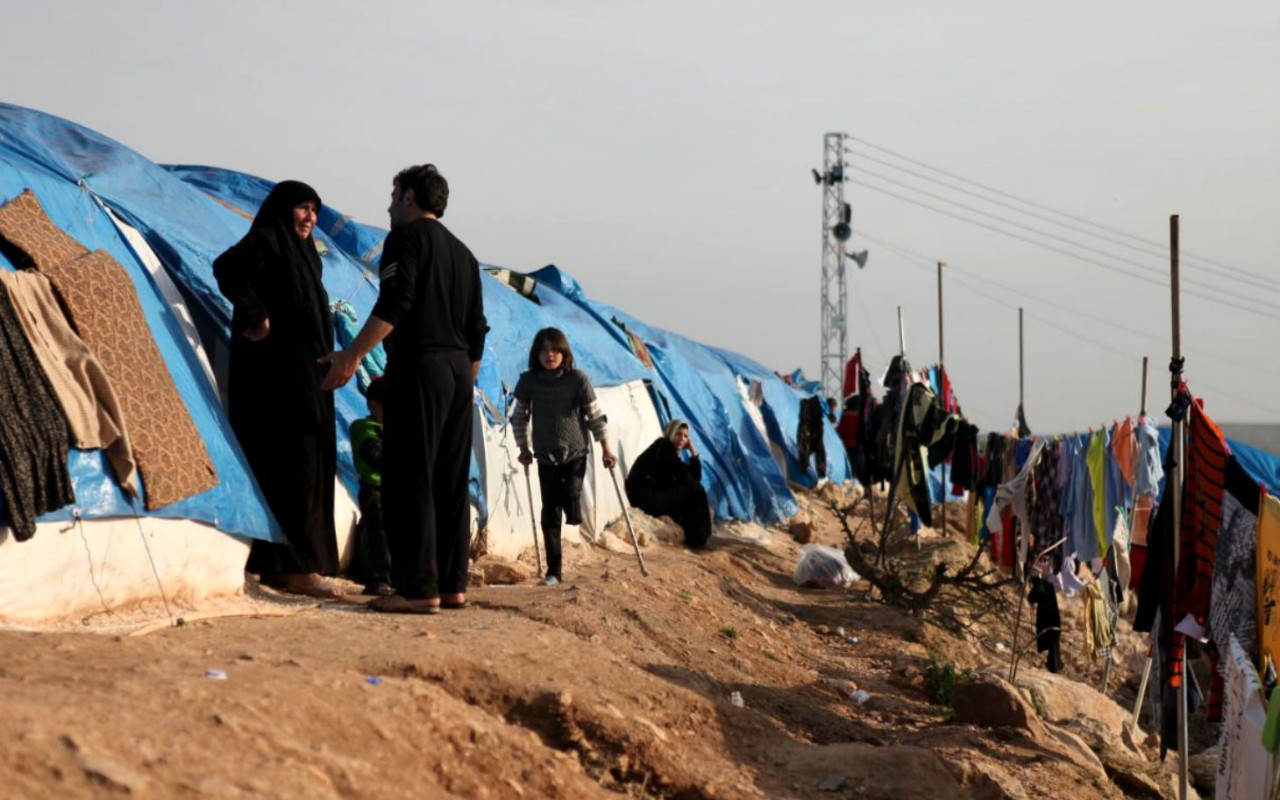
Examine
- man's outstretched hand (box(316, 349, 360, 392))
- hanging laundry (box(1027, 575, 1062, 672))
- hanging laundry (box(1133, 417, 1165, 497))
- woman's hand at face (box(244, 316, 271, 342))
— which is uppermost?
woman's hand at face (box(244, 316, 271, 342))

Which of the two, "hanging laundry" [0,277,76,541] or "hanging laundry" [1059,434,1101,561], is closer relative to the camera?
"hanging laundry" [0,277,76,541]

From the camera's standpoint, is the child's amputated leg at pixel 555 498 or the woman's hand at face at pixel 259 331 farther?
the child's amputated leg at pixel 555 498

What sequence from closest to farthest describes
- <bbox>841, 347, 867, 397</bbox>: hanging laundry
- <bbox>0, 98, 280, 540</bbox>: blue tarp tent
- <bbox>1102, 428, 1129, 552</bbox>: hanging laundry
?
<bbox>0, 98, 280, 540</bbox>: blue tarp tent, <bbox>1102, 428, 1129, 552</bbox>: hanging laundry, <bbox>841, 347, 867, 397</bbox>: hanging laundry

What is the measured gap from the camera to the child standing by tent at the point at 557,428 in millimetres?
8492

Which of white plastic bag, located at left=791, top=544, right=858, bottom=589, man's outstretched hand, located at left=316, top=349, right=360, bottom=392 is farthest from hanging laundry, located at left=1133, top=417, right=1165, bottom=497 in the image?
man's outstretched hand, located at left=316, top=349, right=360, bottom=392

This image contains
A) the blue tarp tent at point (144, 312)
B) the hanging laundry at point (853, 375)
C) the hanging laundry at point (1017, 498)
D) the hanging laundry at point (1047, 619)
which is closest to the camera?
the blue tarp tent at point (144, 312)

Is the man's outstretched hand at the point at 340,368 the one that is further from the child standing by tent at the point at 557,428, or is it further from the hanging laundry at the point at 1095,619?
the hanging laundry at the point at 1095,619

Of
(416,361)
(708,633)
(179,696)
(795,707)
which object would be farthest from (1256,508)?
(179,696)

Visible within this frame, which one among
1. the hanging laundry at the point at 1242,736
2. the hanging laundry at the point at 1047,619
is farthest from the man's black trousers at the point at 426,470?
the hanging laundry at the point at 1047,619

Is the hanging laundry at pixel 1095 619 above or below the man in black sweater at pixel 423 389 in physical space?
below

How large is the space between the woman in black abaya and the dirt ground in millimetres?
246

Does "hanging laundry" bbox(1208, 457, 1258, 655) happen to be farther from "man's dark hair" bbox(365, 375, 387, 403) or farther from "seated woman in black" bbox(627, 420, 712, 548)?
"seated woman in black" bbox(627, 420, 712, 548)

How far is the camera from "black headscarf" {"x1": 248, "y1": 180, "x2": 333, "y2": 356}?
6.71 m

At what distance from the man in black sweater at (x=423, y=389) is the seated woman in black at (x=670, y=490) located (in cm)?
736
